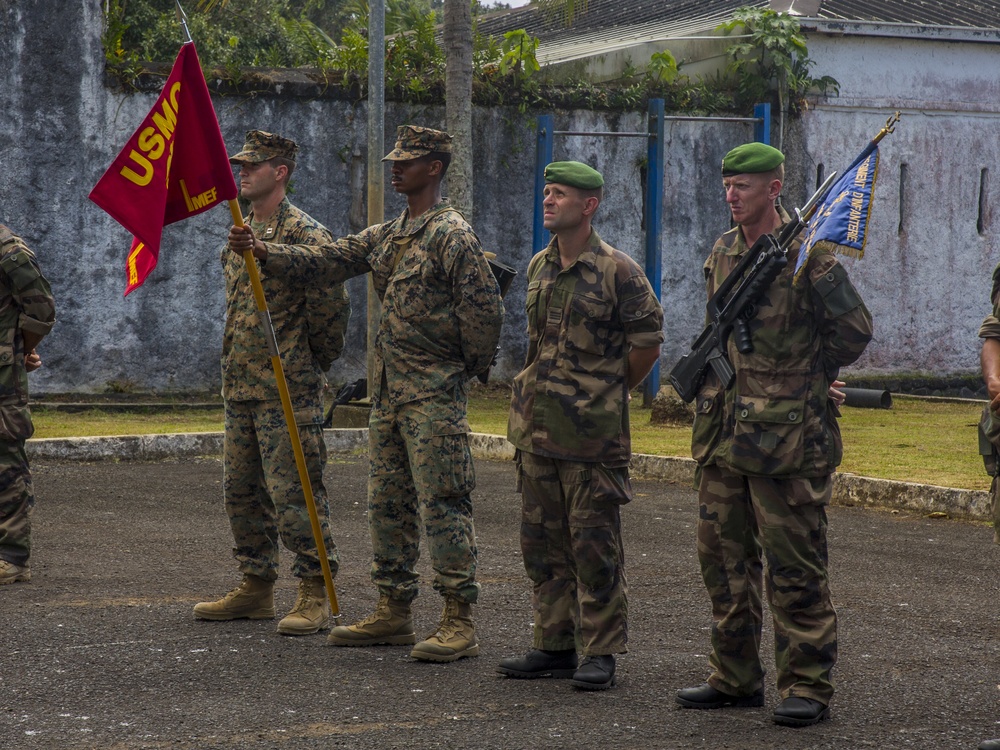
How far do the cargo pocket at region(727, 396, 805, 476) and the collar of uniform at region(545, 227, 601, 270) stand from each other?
0.92 metres

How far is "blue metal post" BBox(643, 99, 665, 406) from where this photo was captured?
1546 centimetres

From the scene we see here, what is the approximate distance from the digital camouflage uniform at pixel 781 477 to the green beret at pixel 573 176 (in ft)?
2.92

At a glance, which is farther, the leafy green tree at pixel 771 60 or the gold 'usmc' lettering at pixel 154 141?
the leafy green tree at pixel 771 60

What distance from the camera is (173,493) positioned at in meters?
10.2

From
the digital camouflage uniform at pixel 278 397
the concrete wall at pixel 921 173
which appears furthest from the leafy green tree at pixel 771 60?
the digital camouflage uniform at pixel 278 397

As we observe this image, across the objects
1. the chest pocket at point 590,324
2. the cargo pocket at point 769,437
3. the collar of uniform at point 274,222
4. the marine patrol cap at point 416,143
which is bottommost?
the cargo pocket at point 769,437

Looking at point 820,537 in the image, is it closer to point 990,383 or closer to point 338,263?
point 990,383

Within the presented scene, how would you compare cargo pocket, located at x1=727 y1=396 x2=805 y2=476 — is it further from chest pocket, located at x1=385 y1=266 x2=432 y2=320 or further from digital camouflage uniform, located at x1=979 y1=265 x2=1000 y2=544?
chest pocket, located at x1=385 y1=266 x2=432 y2=320

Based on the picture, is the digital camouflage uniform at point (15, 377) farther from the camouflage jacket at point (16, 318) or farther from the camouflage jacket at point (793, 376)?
the camouflage jacket at point (793, 376)

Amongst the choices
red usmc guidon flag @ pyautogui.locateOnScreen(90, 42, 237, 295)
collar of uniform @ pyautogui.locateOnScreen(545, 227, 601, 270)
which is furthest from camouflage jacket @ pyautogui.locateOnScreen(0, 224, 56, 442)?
collar of uniform @ pyautogui.locateOnScreen(545, 227, 601, 270)

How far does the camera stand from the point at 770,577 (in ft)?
16.5

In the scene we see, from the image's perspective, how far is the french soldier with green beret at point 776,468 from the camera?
4.95m

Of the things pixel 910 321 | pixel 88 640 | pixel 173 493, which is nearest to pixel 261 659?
pixel 88 640

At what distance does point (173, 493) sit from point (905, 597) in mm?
5357
